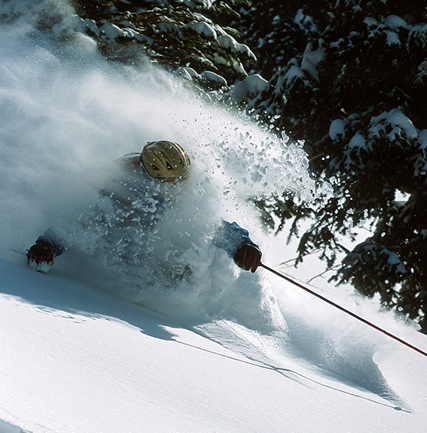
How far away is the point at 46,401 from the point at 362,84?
6644 mm

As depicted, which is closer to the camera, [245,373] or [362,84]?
[245,373]

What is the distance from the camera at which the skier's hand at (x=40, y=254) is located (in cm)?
347

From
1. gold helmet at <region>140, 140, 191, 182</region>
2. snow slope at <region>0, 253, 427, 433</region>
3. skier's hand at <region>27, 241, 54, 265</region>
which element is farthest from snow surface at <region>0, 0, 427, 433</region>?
gold helmet at <region>140, 140, 191, 182</region>

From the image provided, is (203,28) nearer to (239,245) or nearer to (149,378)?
(239,245)

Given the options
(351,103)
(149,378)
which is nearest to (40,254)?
(149,378)

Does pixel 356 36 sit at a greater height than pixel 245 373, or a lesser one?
greater

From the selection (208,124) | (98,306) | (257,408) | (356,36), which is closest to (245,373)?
(257,408)

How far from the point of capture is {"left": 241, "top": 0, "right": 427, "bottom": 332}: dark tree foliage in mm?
6191

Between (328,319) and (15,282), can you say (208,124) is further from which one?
(15,282)

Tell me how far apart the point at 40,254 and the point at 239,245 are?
5.24 ft

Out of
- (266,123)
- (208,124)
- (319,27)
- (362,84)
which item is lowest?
(208,124)

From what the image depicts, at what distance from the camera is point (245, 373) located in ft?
9.00

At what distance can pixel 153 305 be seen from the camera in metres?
3.74

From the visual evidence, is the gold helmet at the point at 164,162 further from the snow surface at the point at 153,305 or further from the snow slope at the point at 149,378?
the snow slope at the point at 149,378
